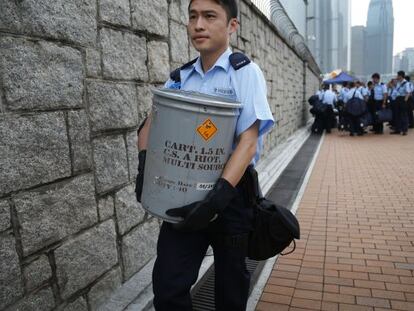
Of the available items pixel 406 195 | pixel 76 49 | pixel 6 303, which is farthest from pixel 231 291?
pixel 406 195

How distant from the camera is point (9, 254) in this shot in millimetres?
1963

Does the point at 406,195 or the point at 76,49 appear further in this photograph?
the point at 406,195

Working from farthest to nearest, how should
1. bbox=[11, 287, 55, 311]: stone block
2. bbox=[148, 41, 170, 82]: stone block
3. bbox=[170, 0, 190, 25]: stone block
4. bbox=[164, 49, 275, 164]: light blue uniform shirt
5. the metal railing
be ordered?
the metal railing → bbox=[170, 0, 190, 25]: stone block → bbox=[148, 41, 170, 82]: stone block → bbox=[11, 287, 55, 311]: stone block → bbox=[164, 49, 275, 164]: light blue uniform shirt

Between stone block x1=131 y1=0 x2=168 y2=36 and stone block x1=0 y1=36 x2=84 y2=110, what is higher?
stone block x1=131 y1=0 x2=168 y2=36

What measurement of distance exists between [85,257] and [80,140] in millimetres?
702

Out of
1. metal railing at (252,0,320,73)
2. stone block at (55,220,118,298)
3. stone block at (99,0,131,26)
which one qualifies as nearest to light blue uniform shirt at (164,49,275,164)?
stone block at (99,0,131,26)

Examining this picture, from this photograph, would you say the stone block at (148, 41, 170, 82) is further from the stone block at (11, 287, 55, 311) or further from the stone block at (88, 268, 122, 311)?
the stone block at (11, 287, 55, 311)

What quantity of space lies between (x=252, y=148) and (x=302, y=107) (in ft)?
50.9

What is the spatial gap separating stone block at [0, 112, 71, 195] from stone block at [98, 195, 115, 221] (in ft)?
1.33

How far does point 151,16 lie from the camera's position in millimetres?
3303

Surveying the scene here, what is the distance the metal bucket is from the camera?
1627 mm

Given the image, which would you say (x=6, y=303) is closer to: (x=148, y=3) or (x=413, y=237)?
(x=148, y=3)

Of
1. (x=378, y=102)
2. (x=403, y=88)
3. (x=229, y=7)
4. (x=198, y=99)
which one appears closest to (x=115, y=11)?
(x=229, y=7)

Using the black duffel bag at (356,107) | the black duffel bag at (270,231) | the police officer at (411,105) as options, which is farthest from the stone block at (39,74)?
the police officer at (411,105)
